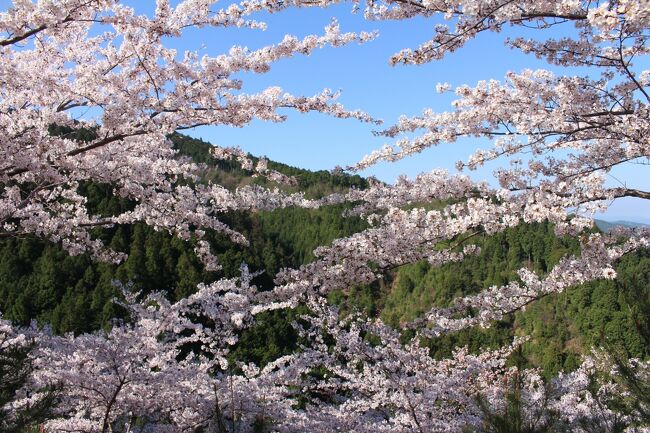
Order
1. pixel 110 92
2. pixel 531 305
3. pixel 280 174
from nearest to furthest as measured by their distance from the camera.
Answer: pixel 110 92, pixel 280 174, pixel 531 305

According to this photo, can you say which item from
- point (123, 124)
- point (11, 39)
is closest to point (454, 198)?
point (123, 124)

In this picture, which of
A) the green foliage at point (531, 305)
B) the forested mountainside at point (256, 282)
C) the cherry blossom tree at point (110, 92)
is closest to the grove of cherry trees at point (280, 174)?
the cherry blossom tree at point (110, 92)

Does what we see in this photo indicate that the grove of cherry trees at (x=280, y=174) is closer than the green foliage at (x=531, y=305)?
Yes

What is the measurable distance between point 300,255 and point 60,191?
73121 mm

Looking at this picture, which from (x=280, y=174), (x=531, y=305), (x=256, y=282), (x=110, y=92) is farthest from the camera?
(x=256, y=282)

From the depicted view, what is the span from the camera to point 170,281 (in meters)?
40.9

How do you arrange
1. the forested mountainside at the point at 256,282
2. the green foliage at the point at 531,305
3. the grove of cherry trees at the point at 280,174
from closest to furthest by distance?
the grove of cherry trees at the point at 280,174 < the forested mountainside at the point at 256,282 < the green foliage at the point at 531,305

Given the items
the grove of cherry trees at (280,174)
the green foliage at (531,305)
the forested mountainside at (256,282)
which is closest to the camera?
the grove of cherry trees at (280,174)

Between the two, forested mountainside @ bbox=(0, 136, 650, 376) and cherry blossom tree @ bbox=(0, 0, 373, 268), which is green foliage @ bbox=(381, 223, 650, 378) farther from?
cherry blossom tree @ bbox=(0, 0, 373, 268)

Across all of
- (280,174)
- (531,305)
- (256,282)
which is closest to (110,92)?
(280,174)

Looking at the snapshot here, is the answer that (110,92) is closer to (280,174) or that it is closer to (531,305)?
(280,174)

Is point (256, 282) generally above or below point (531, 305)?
above

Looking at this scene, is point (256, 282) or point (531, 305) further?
point (256, 282)

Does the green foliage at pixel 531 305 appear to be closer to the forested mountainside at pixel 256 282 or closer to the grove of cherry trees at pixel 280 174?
the forested mountainside at pixel 256 282
